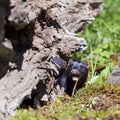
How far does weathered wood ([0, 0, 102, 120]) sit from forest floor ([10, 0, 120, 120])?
7.6 inches

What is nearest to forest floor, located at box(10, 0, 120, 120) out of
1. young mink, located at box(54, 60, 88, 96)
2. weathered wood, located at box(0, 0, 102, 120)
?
young mink, located at box(54, 60, 88, 96)

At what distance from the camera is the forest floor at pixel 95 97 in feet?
13.3

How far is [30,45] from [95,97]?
861 millimetres

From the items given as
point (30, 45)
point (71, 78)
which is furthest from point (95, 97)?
point (30, 45)

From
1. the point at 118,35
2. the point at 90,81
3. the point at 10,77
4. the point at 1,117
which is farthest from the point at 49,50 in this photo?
the point at 118,35

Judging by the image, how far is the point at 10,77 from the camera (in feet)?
13.4

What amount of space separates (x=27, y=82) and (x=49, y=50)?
1.26 ft

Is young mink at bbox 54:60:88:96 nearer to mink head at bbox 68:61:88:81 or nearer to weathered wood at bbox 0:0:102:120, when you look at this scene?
mink head at bbox 68:61:88:81

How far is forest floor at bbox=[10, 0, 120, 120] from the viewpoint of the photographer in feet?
13.3

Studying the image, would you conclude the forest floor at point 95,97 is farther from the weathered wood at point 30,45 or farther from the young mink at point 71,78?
the weathered wood at point 30,45

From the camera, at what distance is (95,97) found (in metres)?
4.65

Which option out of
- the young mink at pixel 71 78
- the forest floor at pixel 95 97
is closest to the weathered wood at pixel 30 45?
the forest floor at pixel 95 97

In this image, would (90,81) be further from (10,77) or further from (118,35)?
(118,35)

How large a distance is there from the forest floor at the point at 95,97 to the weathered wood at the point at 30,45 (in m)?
0.19
